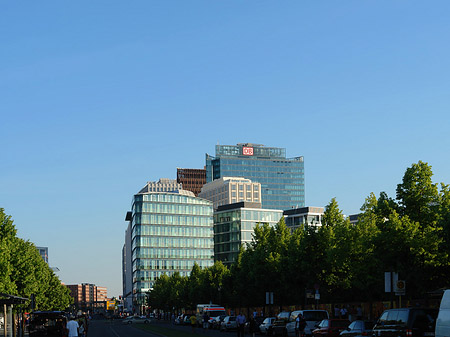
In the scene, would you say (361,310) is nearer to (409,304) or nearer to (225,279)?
(409,304)

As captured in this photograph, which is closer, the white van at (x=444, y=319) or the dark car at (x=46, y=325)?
the white van at (x=444, y=319)

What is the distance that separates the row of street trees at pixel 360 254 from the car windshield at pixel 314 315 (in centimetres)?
220

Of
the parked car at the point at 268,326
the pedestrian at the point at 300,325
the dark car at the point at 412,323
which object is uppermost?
the dark car at the point at 412,323

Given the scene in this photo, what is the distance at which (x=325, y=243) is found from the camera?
64812mm

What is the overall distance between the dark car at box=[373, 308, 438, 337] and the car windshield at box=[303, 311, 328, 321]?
21311mm

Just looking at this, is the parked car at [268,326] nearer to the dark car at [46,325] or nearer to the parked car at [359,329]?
the dark car at [46,325]

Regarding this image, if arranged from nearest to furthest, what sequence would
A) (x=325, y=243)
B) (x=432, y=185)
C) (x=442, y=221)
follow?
(x=442, y=221) → (x=432, y=185) → (x=325, y=243)

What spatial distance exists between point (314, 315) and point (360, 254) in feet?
34.4

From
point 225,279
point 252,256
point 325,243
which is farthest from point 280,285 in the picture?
point 225,279

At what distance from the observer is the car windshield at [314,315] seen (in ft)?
163

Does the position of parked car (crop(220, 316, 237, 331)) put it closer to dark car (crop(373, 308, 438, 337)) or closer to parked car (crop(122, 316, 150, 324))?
dark car (crop(373, 308, 438, 337))

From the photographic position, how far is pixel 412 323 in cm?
2752

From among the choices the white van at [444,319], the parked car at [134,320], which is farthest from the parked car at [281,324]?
the parked car at [134,320]

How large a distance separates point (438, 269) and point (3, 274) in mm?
30706
